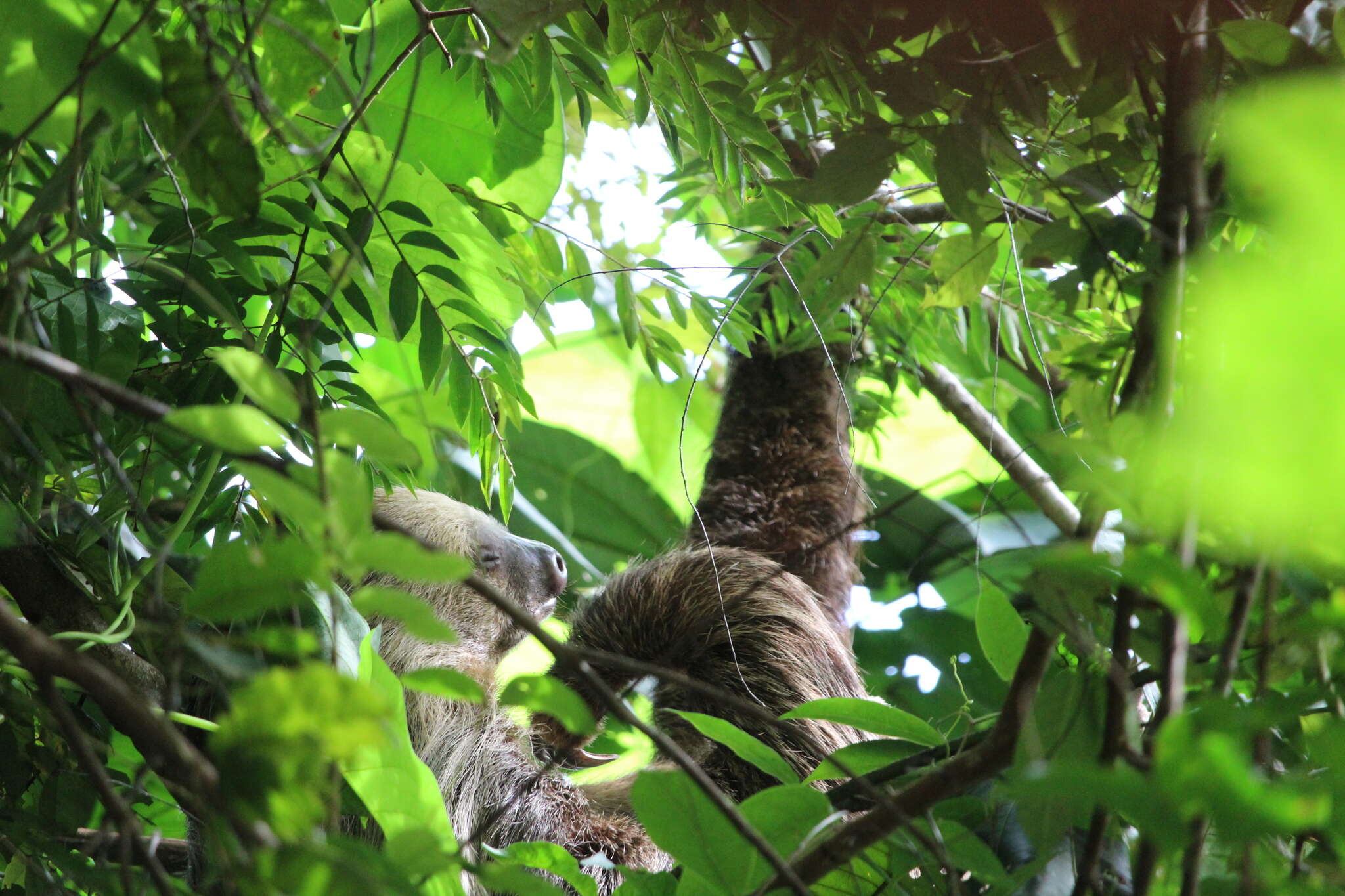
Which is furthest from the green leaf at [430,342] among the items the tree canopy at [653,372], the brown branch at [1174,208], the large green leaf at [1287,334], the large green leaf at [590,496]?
the large green leaf at [590,496]

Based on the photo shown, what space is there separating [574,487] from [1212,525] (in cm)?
212

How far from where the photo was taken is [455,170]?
4.24 ft

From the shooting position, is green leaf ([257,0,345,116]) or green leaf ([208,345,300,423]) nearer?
green leaf ([208,345,300,423])

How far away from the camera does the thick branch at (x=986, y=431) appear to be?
144cm

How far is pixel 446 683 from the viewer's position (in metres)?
0.42

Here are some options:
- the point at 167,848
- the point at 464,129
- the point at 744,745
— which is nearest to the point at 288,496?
the point at 744,745

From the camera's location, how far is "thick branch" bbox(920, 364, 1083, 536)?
1436 mm

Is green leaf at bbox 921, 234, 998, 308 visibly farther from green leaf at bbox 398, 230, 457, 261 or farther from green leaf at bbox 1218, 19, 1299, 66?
green leaf at bbox 398, 230, 457, 261

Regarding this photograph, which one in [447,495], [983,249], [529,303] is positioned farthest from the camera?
[447,495]

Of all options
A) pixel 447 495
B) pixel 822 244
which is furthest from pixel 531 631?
pixel 447 495

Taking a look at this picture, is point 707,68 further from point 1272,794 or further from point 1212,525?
point 1272,794

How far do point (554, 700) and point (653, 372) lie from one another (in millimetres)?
768

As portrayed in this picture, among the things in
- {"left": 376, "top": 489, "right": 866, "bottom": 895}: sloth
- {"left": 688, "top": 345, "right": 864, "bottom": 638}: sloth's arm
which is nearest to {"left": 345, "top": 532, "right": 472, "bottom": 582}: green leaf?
{"left": 376, "top": 489, "right": 866, "bottom": 895}: sloth

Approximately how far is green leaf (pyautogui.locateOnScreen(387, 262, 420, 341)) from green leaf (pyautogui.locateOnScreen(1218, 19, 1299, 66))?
634mm
